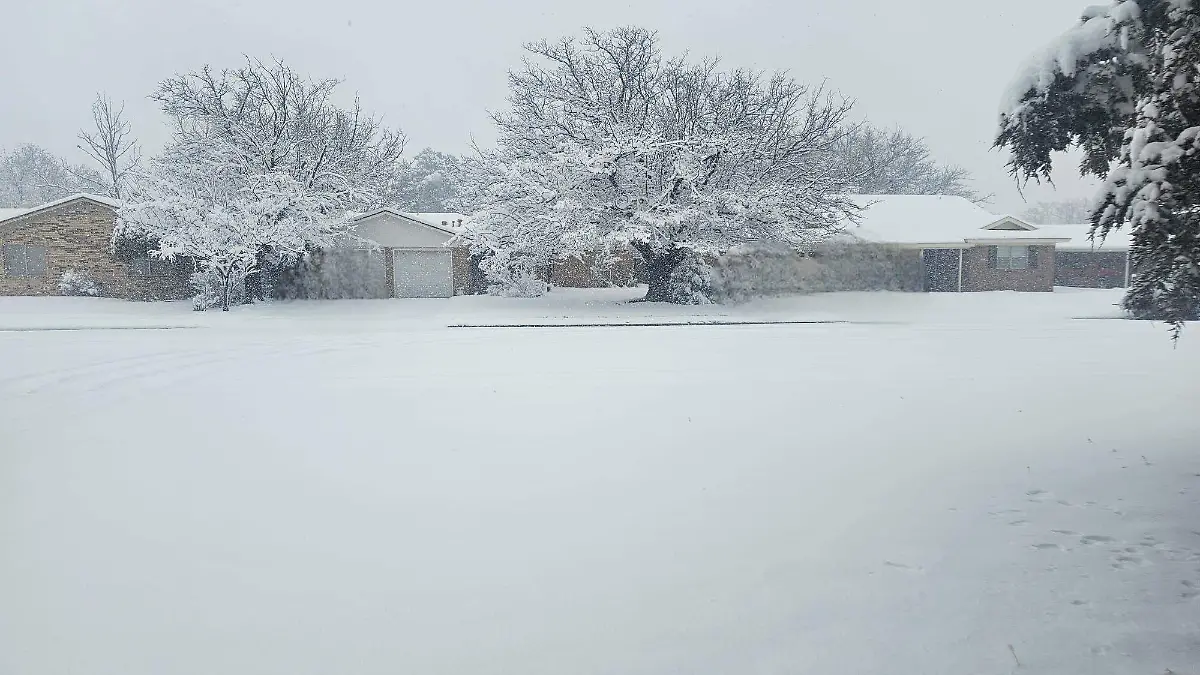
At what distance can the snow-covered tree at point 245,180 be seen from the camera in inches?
1075

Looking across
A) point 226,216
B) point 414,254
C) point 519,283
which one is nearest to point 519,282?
point 519,283

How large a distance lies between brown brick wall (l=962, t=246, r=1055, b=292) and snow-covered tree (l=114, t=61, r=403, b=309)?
25711 millimetres

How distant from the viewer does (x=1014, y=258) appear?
3528 centimetres

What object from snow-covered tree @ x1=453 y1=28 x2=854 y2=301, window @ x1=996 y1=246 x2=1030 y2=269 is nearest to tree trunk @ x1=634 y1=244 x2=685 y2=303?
snow-covered tree @ x1=453 y1=28 x2=854 y2=301

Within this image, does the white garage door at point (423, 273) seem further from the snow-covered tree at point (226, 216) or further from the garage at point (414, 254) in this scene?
the snow-covered tree at point (226, 216)

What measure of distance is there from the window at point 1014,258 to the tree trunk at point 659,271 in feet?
53.4

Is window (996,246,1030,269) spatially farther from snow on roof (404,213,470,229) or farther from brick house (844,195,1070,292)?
snow on roof (404,213,470,229)

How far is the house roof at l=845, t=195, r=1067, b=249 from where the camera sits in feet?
113

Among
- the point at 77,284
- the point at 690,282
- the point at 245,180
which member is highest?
the point at 245,180

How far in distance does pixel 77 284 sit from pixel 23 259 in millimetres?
2371

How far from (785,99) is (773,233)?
5.76 metres

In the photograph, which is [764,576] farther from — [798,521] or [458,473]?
[458,473]

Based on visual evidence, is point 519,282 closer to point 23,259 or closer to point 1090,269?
point 23,259

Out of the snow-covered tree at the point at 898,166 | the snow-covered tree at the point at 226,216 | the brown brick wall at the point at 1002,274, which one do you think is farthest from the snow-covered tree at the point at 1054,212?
the snow-covered tree at the point at 226,216
